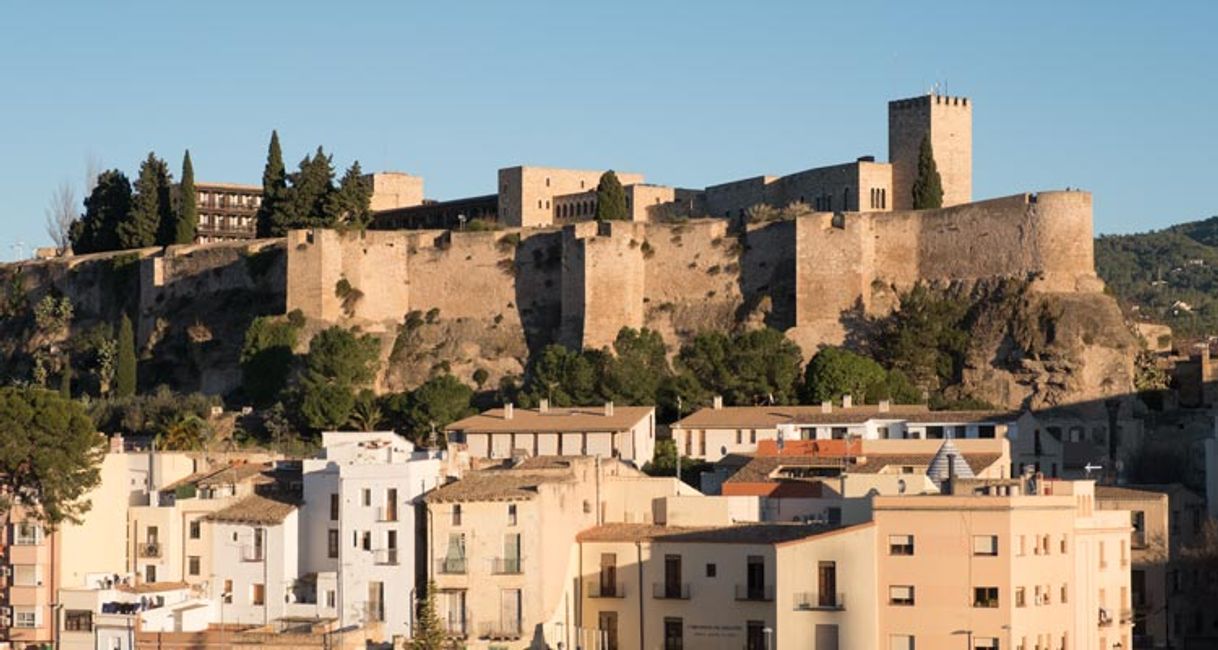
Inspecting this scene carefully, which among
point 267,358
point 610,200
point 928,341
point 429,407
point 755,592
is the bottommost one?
point 755,592

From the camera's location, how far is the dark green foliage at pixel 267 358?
3297 inches

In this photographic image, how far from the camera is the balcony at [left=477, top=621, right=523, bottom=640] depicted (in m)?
44.1

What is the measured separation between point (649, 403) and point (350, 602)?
1176 inches

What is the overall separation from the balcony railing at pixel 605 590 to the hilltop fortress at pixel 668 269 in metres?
32.8

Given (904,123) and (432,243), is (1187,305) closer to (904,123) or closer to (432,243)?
(904,123)

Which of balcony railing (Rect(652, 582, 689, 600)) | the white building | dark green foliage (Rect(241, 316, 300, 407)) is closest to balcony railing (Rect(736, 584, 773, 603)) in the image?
balcony railing (Rect(652, 582, 689, 600))

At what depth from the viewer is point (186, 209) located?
9875cm

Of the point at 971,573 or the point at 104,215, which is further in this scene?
the point at 104,215

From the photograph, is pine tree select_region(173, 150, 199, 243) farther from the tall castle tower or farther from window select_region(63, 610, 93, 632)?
window select_region(63, 610, 93, 632)

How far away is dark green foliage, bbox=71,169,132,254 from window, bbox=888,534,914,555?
63.1m

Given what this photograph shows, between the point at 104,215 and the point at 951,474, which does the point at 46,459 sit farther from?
the point at 104,215

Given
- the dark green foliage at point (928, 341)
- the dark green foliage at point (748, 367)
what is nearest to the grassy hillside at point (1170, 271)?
the dark green foliage at point (928, 341)

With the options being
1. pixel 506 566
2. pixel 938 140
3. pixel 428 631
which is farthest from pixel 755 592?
pixel 938 140

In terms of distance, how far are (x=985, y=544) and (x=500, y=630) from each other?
8.64 metres
